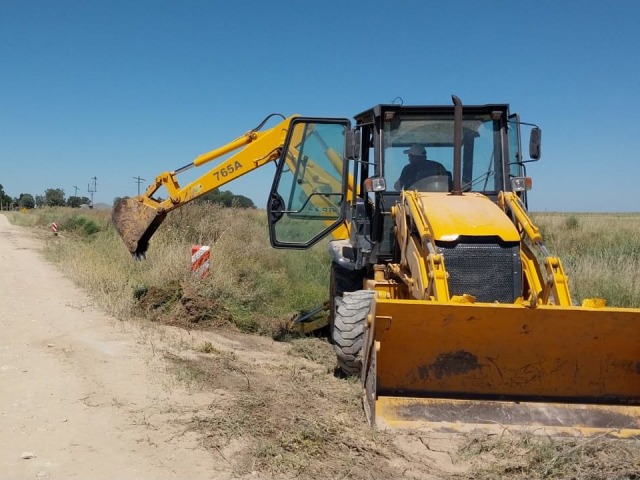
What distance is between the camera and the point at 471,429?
4.54 m

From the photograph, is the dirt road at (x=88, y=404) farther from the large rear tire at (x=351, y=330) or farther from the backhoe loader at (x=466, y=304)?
the backhoe loader at (x=466, y=304)

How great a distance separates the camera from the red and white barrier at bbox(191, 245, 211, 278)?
33.6 ft

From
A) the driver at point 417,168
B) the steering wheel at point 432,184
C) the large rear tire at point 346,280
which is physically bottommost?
the large rear tire at point 346,280

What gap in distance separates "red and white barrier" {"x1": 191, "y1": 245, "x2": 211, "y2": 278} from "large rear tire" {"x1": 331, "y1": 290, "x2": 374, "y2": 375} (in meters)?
4.83

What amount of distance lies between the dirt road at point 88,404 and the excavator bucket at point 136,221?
5.03 ft

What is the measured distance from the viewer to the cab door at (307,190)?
815 cm

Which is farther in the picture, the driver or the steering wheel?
the driver

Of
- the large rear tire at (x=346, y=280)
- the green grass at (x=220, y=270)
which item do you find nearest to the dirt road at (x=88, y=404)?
the green grass at (x=220, y=270)

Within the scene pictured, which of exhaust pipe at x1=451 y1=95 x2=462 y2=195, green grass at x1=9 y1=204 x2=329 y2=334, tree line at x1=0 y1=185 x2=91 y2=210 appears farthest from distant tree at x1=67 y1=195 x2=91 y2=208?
exhaust pipe at x1=451 y1=95 x2=462 y2=195

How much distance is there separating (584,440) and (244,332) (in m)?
5.49

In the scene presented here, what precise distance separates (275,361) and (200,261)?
3.54m

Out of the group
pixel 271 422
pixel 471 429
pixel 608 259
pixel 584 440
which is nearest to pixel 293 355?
pixel 271 422

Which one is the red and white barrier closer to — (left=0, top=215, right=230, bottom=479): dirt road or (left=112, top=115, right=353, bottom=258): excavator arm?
(left=112, top=115, right=353, bottom=258): excavator arm

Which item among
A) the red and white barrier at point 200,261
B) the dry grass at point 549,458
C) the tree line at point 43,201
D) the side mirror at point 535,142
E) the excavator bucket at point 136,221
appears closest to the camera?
the dry grass at point 549,458
